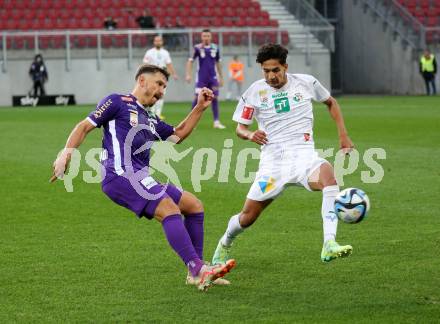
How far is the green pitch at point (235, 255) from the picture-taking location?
21.5ft

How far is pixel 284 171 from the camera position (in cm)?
782

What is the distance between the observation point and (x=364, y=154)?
16891 mm

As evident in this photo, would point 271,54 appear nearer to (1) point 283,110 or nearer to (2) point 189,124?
(1) point 283,110

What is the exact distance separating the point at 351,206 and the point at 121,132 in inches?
70.4

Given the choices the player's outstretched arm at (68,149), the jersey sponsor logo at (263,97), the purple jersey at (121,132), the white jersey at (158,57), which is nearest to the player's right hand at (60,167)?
the player's outstretched arm at (68,149)

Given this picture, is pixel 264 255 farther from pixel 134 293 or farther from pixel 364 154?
pixel 364 154

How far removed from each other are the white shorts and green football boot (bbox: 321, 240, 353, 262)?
2.25ft

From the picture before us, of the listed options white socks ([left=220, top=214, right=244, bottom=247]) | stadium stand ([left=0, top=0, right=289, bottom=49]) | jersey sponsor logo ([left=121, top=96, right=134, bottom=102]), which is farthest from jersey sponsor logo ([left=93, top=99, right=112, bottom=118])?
stadium stand ([left=0, top=0, right=289, bottom=49])

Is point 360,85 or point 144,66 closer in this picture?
point 144,66

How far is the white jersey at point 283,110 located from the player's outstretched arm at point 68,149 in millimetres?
1540

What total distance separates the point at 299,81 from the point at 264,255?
154 cm

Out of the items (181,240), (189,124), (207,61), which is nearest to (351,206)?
(181,240)

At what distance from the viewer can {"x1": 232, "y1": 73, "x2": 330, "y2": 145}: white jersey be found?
8.05m

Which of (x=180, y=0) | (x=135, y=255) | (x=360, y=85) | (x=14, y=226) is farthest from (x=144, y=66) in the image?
(x=360, y=85)
